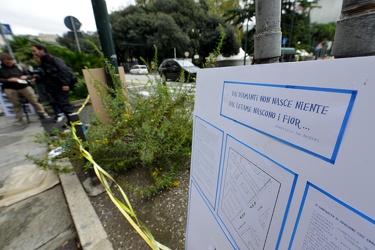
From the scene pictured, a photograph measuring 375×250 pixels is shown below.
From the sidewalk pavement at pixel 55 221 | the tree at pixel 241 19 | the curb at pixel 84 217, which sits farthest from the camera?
the tree at pixel 241 19

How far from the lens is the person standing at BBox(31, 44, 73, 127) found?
3881 millimetres

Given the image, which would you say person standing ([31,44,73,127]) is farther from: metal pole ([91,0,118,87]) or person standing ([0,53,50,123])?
metal pole ([91,0,118,87])

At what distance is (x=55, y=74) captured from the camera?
3938 mm

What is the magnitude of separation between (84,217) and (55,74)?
11.5ft

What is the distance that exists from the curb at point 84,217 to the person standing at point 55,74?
2.50m

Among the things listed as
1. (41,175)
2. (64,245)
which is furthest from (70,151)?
(64,245)

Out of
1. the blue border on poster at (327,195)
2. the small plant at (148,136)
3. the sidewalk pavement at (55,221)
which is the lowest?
the sidewalk pavement at (55,221)

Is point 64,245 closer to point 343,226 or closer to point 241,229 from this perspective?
point 241,229

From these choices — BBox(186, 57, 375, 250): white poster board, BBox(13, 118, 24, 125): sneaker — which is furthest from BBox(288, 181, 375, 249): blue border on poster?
BBox(13, 118, 24, 125): sneaker

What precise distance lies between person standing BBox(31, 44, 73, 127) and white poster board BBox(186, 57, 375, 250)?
4390mm

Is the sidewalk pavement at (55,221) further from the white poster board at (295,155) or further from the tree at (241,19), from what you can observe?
the tree at (241,19)

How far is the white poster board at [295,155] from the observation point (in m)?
0.42

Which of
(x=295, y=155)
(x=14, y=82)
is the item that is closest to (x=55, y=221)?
(x=295, y=155)

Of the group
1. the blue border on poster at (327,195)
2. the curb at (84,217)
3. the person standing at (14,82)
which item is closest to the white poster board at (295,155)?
the blue border on poster at (327,195)
